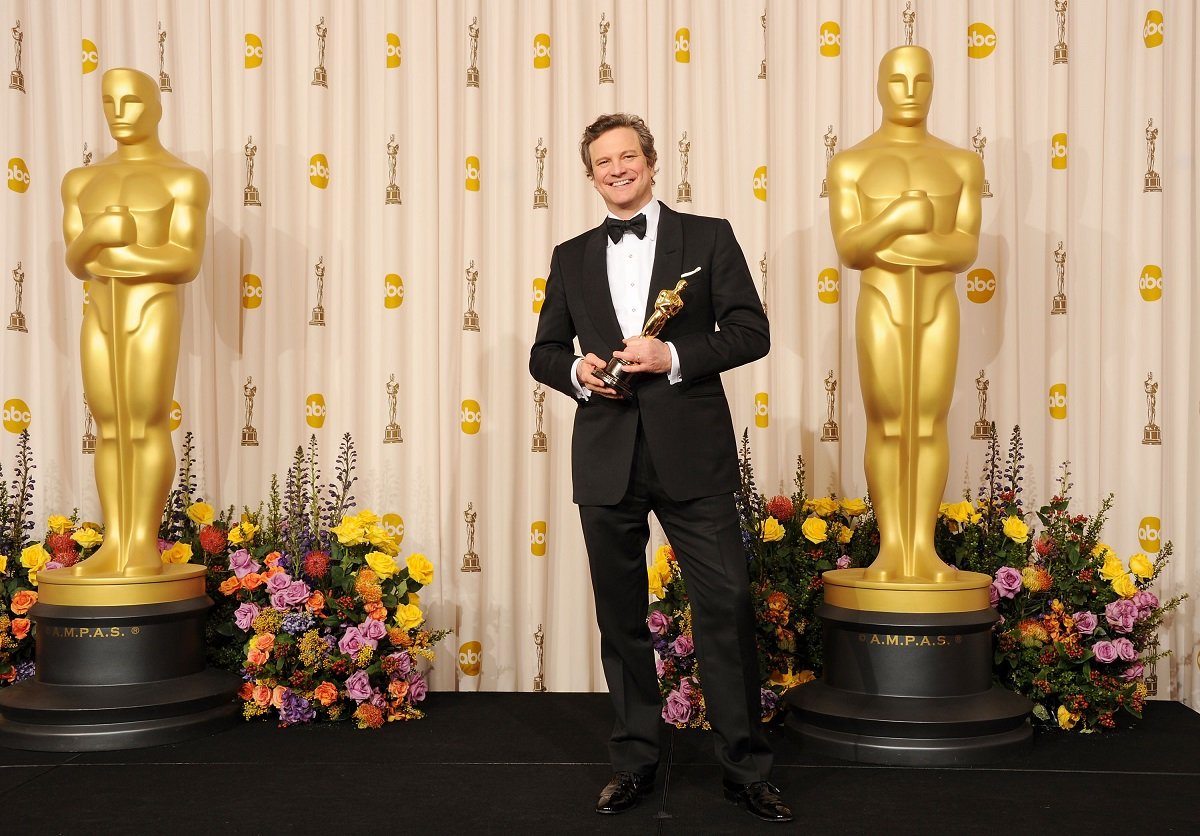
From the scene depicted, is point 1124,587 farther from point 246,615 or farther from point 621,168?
point 246,615

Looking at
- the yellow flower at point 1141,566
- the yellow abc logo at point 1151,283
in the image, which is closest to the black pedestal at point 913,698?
the yellow flower at point 1141,566

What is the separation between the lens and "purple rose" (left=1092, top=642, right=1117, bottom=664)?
3.33m

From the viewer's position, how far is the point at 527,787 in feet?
9.23

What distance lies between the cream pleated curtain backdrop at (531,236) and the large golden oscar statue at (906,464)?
78 centimetres

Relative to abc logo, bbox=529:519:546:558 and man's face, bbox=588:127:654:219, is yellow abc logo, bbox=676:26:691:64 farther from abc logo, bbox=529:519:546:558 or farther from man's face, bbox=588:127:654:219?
abc logo, bbox=529:519:546:558

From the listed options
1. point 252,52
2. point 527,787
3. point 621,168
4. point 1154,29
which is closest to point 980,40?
point 1154,29

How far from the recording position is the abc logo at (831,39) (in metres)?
4.02

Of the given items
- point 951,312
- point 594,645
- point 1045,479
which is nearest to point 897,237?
point 951,312

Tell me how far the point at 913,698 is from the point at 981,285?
1682mm

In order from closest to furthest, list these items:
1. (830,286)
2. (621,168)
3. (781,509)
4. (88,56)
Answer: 1. (621,168)
2. (781,509)
3. (830,286)
4. (88,56)

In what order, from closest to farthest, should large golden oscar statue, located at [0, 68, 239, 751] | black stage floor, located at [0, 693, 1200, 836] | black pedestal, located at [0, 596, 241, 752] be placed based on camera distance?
black stage floor, located at [0, 693, 1200, 836], black pedestal, located at [0, 596, 241, 752], large golden oscar statue, located at [0, 68, 239, 751]

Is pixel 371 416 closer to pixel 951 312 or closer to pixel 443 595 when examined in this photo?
pixel 443 595

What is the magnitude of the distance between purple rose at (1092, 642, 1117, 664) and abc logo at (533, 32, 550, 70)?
282cm

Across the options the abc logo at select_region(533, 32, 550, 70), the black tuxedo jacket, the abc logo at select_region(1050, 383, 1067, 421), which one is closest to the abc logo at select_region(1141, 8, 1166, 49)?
the abc logo at select_region(1050, 383, 1067, 421)
